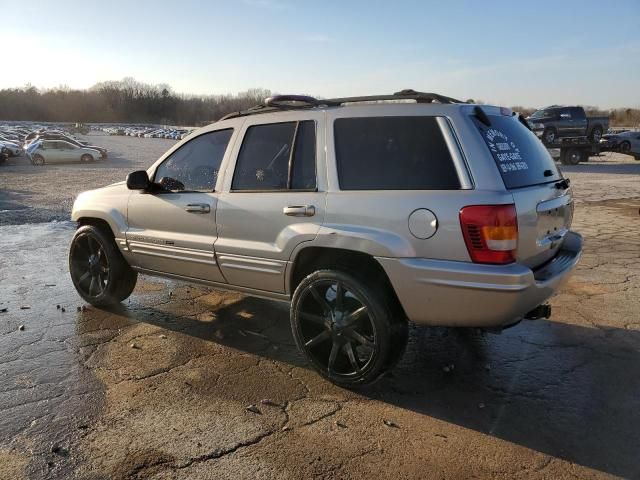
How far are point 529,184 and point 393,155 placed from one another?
88 cm

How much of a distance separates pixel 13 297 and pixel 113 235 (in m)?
1.42

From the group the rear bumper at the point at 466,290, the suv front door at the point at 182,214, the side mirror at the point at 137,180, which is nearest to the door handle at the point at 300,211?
the rear bumper at the point at 466,290

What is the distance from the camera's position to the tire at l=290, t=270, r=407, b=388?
10.9ft

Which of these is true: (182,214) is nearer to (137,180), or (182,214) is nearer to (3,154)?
(137,180)

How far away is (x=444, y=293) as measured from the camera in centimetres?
312

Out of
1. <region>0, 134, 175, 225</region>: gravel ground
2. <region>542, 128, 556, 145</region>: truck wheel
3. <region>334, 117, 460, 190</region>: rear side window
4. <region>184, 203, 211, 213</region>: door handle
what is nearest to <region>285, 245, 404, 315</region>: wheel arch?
<region>334, 117, 460, 190</region>: rear side window

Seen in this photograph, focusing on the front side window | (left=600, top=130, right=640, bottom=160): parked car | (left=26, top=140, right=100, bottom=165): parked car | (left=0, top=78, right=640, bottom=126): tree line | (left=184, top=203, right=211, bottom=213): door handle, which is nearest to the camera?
(left=184, top=203, right=211, bottom=213): door handle

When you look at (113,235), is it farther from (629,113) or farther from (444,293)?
(629,113)

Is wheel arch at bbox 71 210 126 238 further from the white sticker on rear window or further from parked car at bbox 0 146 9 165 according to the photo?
parked car at bbox 0 146 9 165

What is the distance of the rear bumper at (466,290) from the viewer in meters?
3.00

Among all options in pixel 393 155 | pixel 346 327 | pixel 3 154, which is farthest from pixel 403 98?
pixel 3 154

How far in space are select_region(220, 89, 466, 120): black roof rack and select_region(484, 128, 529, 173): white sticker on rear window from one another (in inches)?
15.2

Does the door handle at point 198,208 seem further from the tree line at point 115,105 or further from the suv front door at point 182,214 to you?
the tree line at point 115,105

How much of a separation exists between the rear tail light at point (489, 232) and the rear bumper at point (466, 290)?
0.06m
